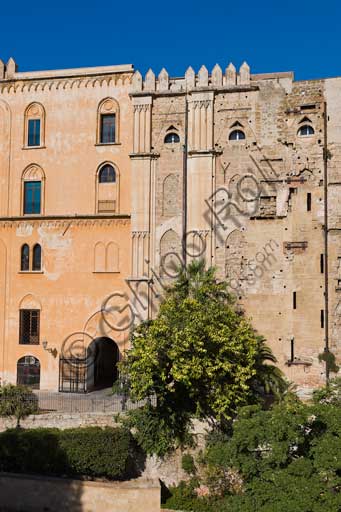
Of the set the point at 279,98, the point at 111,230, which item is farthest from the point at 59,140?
the point at 279,98

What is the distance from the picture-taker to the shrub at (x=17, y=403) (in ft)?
75.5

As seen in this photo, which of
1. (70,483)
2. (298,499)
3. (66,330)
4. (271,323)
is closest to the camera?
(298,499)

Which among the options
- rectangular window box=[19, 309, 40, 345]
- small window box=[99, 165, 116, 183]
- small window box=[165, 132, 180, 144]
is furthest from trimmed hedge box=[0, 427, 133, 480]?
small window box=[165, 132, 180, 144]

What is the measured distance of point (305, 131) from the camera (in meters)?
27.5

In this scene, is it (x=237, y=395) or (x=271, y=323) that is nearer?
(x=237, y=395)

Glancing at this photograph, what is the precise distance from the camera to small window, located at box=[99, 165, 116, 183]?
29.6 meters

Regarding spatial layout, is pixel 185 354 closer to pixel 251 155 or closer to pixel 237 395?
pixel 237 395

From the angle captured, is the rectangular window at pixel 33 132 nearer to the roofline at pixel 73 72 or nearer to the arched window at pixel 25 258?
the roofline at pixel 73 72

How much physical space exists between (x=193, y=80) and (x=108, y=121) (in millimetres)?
5263

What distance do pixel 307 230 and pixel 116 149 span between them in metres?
11.3

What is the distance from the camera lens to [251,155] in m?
27.8

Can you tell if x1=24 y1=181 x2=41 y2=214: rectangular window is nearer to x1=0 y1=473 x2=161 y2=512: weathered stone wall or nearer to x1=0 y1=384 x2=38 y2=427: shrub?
x1=0 y1=384 x2=38 y2=427: shrub

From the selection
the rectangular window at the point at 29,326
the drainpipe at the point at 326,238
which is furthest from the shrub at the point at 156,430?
the rectangular window at the point at 29,326

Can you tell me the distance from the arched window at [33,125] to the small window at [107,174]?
4086 millimetres
